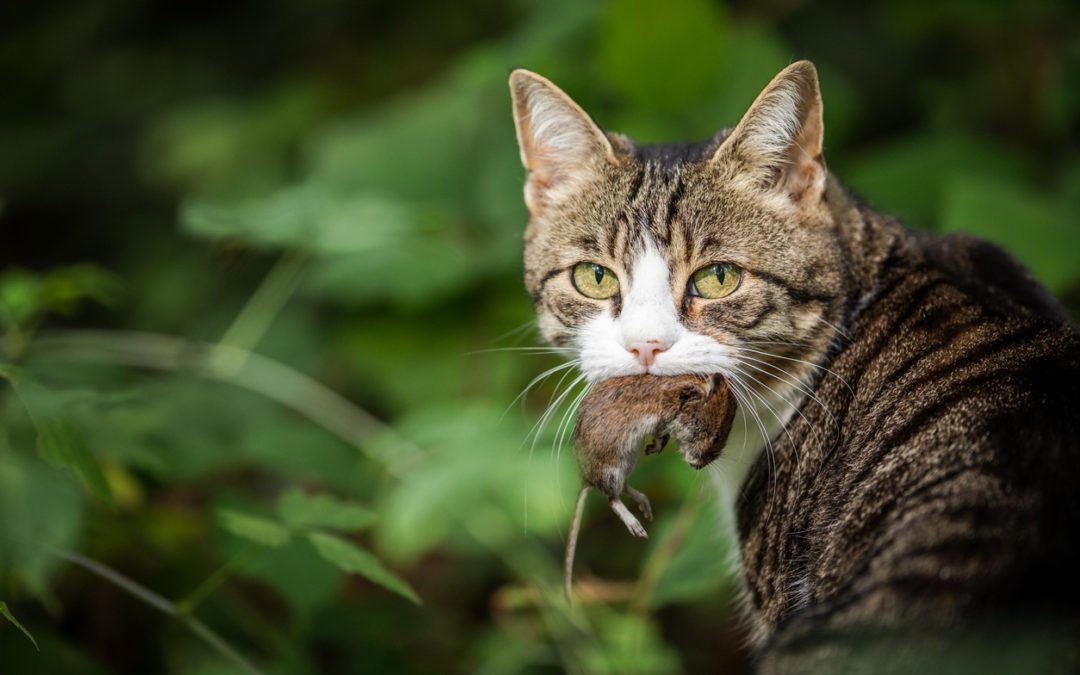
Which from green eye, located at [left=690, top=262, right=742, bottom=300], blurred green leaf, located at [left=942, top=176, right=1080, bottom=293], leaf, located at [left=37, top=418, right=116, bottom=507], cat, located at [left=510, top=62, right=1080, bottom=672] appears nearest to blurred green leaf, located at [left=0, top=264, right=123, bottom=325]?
leaf, located at [left=37, top=418, right=116, bottom=507]

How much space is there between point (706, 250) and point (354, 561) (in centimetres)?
109

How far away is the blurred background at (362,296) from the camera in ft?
9.68

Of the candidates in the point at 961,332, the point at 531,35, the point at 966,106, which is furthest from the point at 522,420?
the point at 966,106

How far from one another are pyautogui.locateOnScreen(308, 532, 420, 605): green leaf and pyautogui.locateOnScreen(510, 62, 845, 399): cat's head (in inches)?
25.9

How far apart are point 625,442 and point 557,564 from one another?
182cm

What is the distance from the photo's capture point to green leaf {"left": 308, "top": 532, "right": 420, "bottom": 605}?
84.8 inches

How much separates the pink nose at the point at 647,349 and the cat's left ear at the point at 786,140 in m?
0.54

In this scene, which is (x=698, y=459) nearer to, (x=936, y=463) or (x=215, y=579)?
(x=936, y=463)

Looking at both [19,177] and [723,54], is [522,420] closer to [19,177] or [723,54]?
[723,54]

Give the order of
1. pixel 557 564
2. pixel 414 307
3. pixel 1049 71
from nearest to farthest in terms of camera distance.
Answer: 1. pixel 557 564
2. pixel 414 307
3. pixel 1049 71

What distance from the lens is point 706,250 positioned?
2465 mm

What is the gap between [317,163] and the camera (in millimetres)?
4449

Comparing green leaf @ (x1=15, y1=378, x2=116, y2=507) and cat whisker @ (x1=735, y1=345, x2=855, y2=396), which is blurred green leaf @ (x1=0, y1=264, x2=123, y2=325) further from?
cat whisker @ (x1=735, y1=345, x2=855, y2=396)

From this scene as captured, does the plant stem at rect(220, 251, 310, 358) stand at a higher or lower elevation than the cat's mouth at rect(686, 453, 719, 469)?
lower
